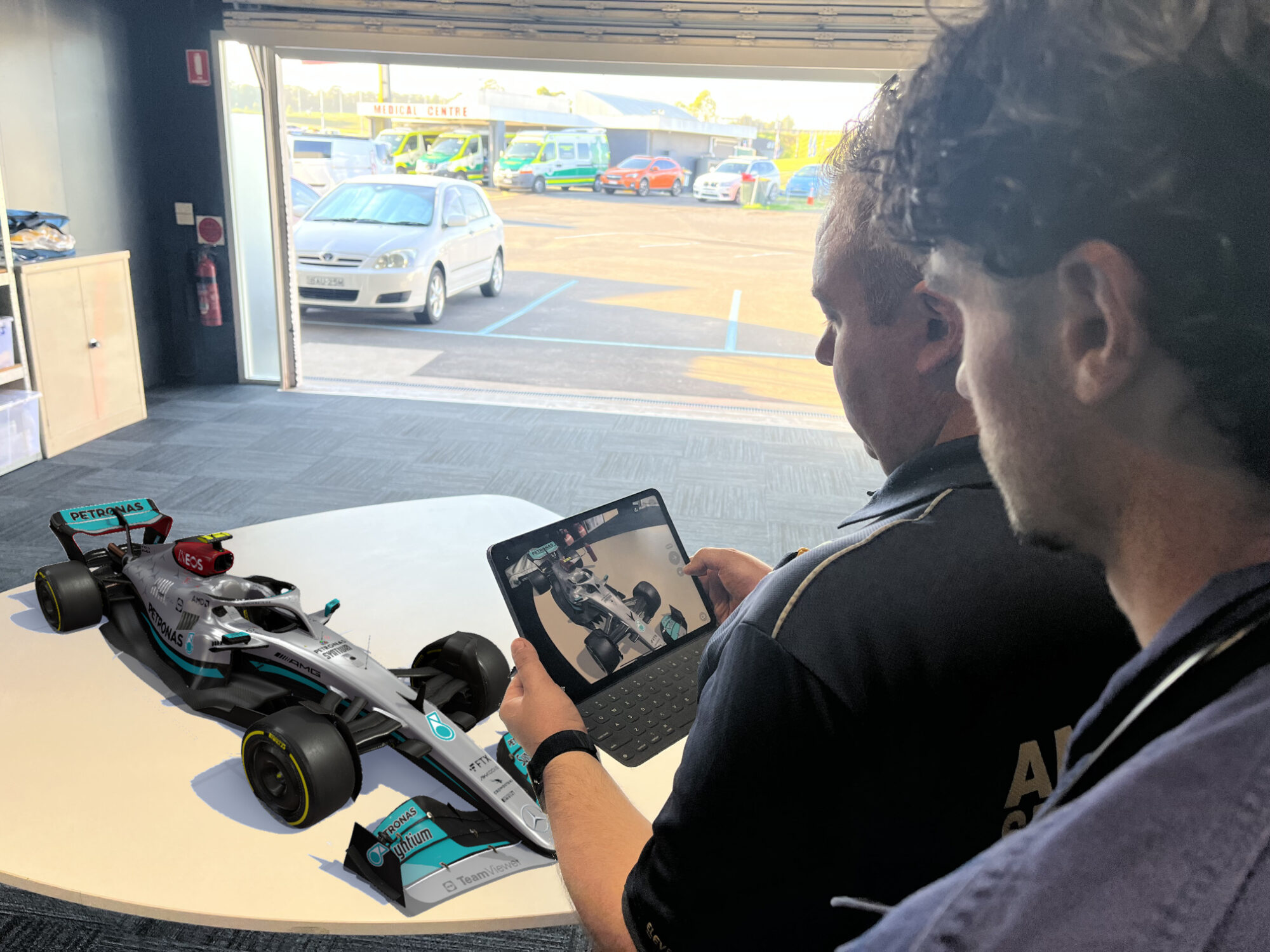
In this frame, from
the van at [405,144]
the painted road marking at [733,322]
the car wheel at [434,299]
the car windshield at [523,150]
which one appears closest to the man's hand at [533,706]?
the car wheel at [434,299]

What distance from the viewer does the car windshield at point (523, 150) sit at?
1221cm

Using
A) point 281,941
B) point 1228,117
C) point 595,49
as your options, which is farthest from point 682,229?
point 1228,117

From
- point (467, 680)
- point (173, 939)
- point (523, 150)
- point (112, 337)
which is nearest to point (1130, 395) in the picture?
point (467, 680)

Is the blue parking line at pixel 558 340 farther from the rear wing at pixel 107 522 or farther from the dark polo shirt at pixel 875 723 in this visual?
the dark polo shirt at pixel 875 723

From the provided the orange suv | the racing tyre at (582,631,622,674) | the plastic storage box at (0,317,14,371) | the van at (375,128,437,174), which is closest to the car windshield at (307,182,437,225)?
the plastic storage box at (0,317,14,371)

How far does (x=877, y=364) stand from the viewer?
0.86m

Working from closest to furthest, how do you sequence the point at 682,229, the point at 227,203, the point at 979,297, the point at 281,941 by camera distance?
the point at 979,297 < the point at 281,941 < the point at 227,203 < the point at 682,229

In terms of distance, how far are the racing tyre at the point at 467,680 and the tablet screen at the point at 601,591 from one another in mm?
145

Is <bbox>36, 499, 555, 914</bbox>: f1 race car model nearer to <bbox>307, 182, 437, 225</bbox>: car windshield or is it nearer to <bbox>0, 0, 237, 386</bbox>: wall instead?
<bbox>0, 0, 237, 386</bbox>: wall

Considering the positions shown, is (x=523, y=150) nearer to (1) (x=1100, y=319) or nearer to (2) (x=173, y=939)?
(2) (x=173, y=939)

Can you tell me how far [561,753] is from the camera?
3.01 ft

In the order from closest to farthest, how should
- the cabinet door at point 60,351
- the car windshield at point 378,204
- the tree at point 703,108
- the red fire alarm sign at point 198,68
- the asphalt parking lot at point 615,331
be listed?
1. the cabinet door at point 60,351
2. the red fire alarm sign at point 198,68
3. the asphalt parking lot at point 615,331
4. the car windshield at point 378,204
5. the tree at point 703,108

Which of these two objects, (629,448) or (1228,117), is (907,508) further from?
(629,448)

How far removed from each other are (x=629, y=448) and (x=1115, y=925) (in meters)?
4.29
